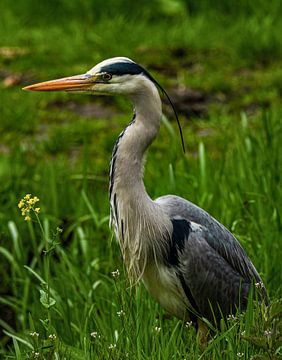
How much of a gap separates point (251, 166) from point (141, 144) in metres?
1.54

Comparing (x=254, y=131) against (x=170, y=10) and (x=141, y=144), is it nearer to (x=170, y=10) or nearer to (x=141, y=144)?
(x=141, y=144)

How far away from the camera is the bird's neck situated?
4023 mm

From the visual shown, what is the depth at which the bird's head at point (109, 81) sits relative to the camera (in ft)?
13.0

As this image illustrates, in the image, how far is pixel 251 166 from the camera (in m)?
5.45

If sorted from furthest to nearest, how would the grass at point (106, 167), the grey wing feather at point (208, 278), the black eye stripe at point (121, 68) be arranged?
the grey wing feather at point (208, 278)
the black eye stripe at point (121, 68)
the grass at point (106, 167)

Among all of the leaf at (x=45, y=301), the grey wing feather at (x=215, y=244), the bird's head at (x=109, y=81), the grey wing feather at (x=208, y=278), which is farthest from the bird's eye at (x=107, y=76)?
the leaf at (x=45, y=301)

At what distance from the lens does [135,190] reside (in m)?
4.12

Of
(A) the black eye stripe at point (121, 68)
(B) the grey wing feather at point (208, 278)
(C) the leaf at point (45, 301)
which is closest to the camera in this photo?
(C) the leaf at point (45, 301)

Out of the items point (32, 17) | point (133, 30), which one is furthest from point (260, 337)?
point (32, 17)

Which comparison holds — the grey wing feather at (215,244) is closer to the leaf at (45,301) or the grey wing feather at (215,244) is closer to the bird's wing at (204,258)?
the bird's wing at (204,258)

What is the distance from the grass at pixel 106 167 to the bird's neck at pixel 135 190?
0.48 feet

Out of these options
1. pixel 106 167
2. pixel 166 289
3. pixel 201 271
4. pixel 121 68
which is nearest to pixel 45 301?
pixel 166 289

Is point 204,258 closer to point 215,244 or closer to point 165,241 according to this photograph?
point 215,244

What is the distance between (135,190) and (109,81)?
1.52ft
